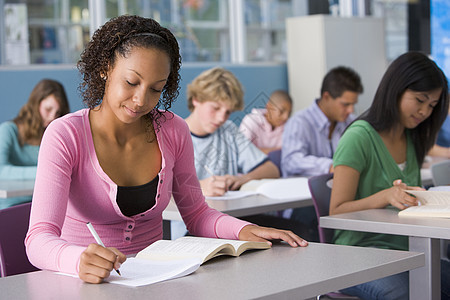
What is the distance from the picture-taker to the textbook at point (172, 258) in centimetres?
144

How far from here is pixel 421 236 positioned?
1.95m

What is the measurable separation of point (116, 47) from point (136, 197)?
16.7 inches

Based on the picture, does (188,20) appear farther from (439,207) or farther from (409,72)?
(439,207)

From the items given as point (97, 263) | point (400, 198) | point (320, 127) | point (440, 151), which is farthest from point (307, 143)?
point (97, 263)

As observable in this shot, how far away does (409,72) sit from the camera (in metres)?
2.57

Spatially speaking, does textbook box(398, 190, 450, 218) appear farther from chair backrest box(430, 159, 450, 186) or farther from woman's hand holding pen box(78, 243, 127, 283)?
woman's hand holding pen box(78, 243, 127, 283)

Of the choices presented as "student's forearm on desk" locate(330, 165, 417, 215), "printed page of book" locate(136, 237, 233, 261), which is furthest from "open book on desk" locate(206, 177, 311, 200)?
"printed page of book" locate(136, 237, 233, 261)

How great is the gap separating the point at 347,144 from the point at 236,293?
54.4 inches

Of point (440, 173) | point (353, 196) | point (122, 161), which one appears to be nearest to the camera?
point (122, 161)

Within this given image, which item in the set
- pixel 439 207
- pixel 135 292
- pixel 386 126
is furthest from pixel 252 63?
pixel 135 292

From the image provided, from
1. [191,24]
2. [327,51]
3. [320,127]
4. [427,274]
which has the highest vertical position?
[191,24]

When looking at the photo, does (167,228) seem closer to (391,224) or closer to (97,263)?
(391,224)

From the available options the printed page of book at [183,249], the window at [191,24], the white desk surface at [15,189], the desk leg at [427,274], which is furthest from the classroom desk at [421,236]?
the window at [191,24]

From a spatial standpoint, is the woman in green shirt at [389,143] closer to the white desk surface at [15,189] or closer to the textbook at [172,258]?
the textbook at [172,258]
